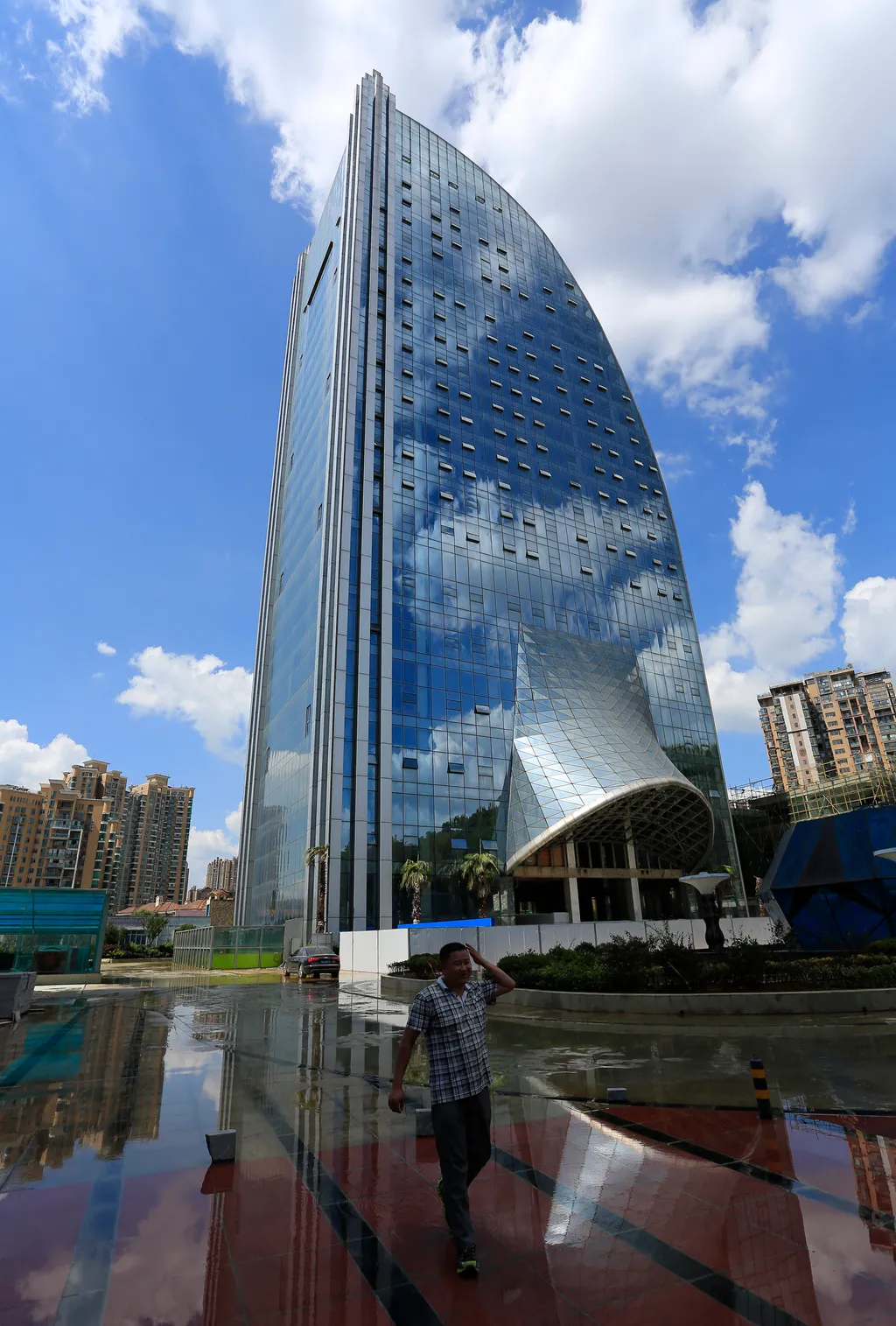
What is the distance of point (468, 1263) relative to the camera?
4098 mm

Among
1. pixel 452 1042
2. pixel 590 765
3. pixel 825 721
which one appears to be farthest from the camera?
pixel 825 721

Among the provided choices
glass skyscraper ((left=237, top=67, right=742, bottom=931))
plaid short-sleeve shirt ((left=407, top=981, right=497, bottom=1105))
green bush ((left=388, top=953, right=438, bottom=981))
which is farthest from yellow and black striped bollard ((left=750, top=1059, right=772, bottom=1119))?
glass skyscraper ((left=237, top=67, right=742, bottom=931))

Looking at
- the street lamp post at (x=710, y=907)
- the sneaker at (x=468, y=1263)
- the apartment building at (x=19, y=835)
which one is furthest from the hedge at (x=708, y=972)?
the apartment building at (x=19, y=835)

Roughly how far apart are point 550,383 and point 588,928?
5894 centimetres

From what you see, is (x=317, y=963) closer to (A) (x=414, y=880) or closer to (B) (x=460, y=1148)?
(A) (x=414, y=880)

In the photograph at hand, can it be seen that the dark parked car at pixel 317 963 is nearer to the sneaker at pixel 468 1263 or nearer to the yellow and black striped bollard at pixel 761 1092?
the yellow and black striped bollard at pixel 761 1092

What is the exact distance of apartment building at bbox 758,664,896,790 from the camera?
138000mm

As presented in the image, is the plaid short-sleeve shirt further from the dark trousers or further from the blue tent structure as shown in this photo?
the blue tent structure

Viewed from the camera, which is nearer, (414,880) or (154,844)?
(414,880)

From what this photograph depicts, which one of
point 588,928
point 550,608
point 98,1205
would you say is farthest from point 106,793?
point 98,1205

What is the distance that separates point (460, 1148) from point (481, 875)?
41902 mm

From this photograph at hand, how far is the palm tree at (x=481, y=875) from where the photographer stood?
148 ft

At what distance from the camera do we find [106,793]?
545ft

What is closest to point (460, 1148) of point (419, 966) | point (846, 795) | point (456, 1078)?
point (456, 1078)
